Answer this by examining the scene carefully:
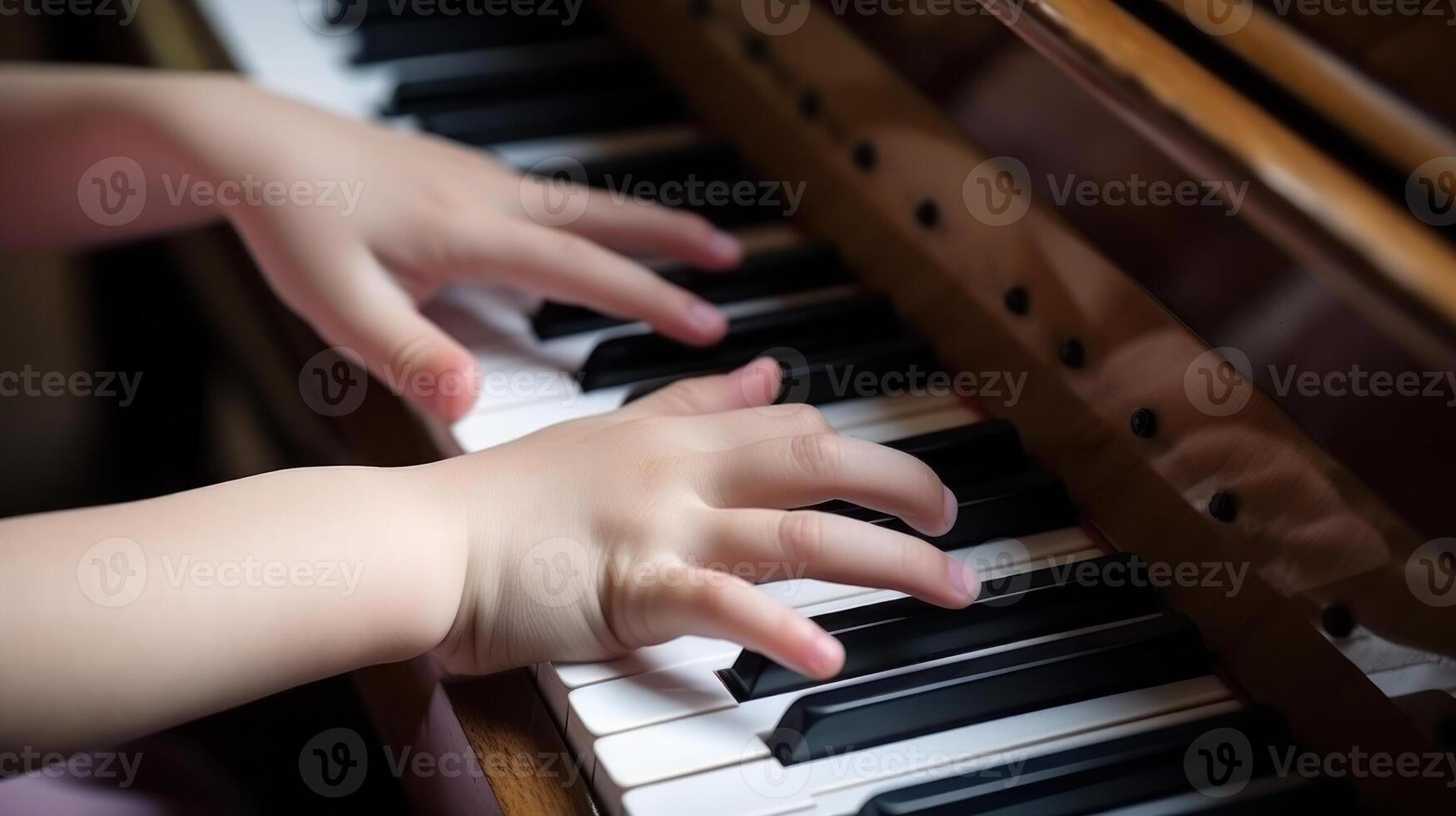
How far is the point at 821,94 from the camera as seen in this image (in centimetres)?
119

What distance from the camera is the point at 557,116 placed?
1.33 metres

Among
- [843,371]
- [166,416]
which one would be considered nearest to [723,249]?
[843,371]

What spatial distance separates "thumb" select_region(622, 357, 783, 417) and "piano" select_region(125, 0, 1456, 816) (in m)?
0.05

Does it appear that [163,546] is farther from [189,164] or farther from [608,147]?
[608,147]

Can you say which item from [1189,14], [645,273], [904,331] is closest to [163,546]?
[645,273]

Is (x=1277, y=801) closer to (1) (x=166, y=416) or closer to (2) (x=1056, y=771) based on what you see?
(2) (x=1056, y=771)

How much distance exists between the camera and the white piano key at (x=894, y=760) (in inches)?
28.8

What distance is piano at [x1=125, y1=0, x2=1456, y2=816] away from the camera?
734mm

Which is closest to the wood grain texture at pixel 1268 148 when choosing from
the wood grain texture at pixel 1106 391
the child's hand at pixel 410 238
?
the wood grain texture at pixel 1106 391

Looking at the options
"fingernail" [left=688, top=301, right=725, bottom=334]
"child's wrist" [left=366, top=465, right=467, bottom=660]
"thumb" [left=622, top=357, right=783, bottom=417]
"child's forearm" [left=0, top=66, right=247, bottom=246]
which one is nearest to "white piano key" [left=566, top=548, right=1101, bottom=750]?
"child's wrist" [left=366, top=465, right=467, bottom=660]

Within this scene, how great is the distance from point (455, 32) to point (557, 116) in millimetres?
197

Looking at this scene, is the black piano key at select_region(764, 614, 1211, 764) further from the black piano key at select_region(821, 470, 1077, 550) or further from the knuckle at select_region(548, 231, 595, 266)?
the knuckle at select_region(548, 231, 595, 266)

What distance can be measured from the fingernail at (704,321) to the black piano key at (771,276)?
7 cm

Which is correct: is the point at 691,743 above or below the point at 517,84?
below
